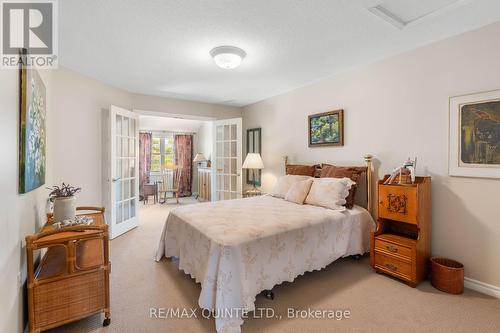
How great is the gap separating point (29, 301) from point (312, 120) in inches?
146

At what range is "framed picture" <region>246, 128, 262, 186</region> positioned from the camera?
494 cm

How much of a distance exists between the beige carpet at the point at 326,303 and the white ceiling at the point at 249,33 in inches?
96.3

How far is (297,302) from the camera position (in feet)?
6.72

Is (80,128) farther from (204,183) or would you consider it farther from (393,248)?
(393,248)

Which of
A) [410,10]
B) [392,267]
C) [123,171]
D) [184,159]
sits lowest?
[392,267]

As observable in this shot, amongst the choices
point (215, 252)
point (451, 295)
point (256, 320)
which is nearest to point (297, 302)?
point (256, 320)

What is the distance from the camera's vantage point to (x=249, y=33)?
2.23 meters

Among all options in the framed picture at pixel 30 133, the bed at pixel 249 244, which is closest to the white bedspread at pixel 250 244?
the bed at pixel 249 244

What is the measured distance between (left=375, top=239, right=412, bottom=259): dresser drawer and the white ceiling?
2113 millimetres

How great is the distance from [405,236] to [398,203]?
0.43 metres

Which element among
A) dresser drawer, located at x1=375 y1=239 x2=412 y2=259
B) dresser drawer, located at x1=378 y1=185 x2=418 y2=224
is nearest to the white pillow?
dresser drawer, located at x1=378 y1=185 x2=418 y2=224

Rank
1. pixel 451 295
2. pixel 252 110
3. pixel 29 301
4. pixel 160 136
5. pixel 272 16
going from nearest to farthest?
pixel 29 301, pixel 272 16, pixel 451 295, pixel 252 110, pixel 160 136

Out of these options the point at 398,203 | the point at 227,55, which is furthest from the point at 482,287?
the point at 227,55

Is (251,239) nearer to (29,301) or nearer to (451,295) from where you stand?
(29,301)
